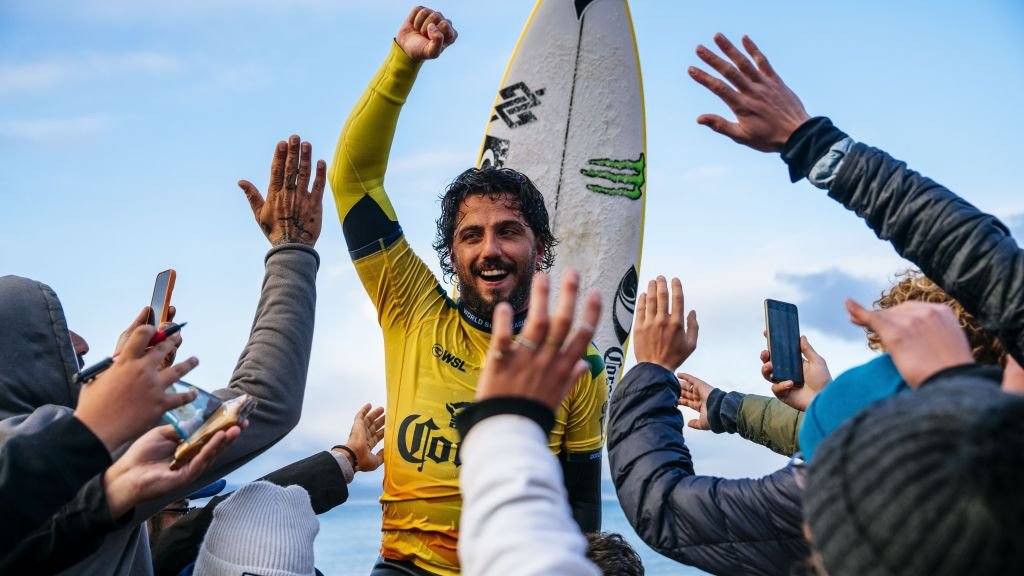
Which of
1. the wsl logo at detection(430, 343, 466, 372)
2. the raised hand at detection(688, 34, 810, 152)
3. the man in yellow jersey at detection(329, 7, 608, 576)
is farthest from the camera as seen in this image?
the wsl logo at detection(430, 343, 466, 372)

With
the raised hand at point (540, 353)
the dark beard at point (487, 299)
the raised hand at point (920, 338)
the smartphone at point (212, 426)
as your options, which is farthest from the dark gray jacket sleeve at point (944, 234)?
the dark beard at point (487, 299)

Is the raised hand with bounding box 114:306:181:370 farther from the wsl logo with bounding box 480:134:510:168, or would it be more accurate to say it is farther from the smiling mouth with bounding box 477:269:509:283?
the wsl logo with bounding box 480:134:510:168

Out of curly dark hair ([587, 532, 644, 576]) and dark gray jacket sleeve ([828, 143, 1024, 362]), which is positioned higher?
dark gray jacket sleeve ([828, 143, 1024, 362])

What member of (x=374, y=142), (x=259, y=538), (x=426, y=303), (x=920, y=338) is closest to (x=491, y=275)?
(x=426, y=303)

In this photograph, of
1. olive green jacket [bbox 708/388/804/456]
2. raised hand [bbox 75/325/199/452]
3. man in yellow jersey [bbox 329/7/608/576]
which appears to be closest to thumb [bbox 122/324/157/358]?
raised hand [bbox 75/325/199/452]

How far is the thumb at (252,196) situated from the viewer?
9.76ft

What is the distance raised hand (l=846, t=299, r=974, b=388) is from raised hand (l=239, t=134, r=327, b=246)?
1.71 meters

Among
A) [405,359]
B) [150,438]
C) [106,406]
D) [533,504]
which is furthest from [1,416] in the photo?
[533,504]

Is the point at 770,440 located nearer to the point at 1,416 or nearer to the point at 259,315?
the point at 259,315

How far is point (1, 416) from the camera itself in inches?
Answer: 86.3

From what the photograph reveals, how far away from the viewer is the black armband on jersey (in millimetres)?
3363

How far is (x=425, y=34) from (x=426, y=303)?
95 centimetres

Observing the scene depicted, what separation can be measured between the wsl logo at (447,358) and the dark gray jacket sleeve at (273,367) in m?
0.76

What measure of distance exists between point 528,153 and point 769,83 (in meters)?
3.22
